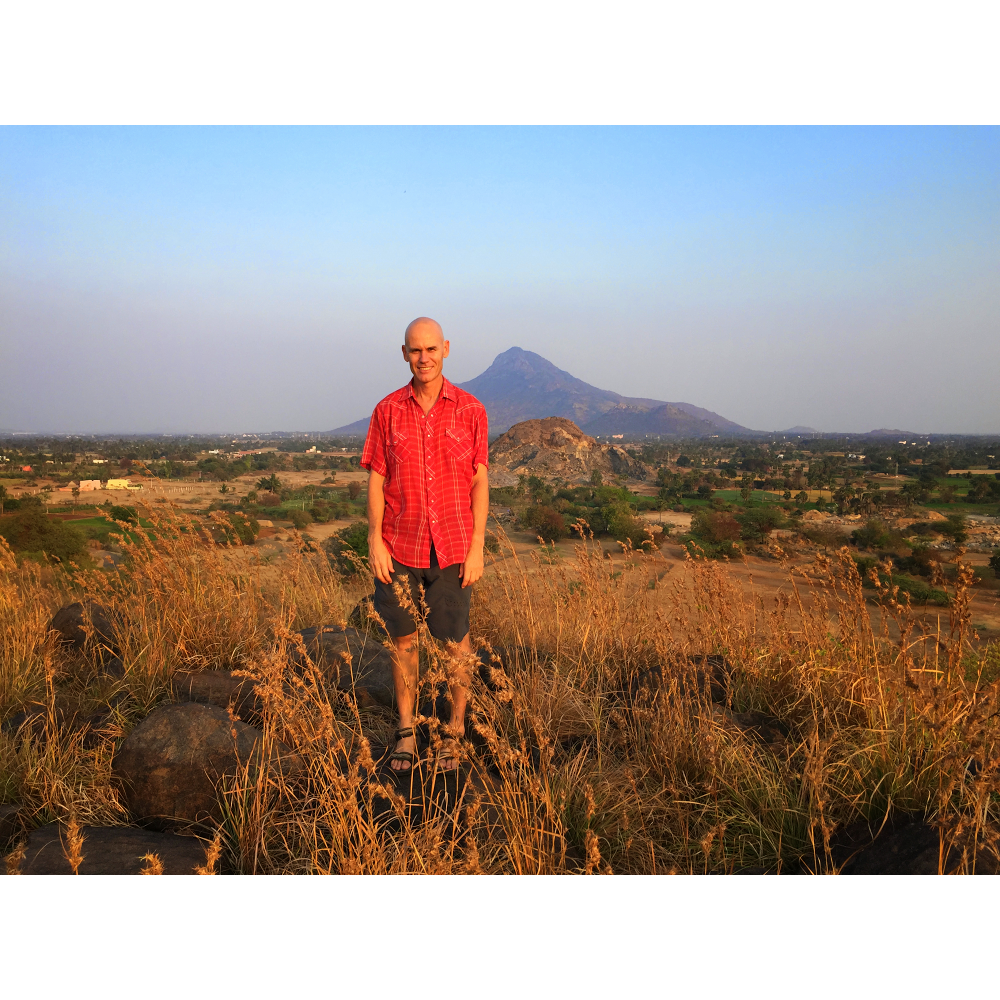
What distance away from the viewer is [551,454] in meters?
44.1

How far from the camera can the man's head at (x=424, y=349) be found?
2988 millimetres

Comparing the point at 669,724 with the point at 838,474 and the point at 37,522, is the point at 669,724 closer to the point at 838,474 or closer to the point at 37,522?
the point at 37,522

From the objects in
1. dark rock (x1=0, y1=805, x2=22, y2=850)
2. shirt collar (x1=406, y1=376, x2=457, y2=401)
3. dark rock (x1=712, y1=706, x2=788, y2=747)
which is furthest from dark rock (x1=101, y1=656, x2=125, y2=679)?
dark rock (x1=712, y1=706, x2=788, y2=747)

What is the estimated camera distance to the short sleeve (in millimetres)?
3180

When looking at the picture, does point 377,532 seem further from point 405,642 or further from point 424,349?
point 424,349

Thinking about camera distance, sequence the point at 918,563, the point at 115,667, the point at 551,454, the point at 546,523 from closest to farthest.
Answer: the point at 115,667 < the point at 918,563 < the point at 546,523 < the point at 551,454

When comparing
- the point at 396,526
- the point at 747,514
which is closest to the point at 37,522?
the point at 396,526

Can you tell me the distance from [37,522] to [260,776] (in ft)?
54.4

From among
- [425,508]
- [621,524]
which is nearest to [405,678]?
[425,508]

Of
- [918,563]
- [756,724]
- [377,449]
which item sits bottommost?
[918,563]

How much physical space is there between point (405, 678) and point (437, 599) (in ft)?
1.51

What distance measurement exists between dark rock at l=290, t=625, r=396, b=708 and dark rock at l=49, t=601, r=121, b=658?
5.12 ft

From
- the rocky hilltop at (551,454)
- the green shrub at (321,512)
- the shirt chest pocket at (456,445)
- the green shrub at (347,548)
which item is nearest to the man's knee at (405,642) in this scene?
the shirt chest pocket at (456,445)
